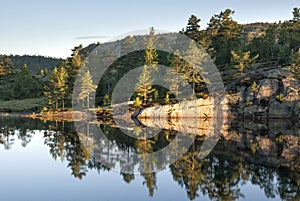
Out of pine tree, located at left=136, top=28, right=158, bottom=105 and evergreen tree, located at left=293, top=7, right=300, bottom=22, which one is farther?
evergreen tree, located at left=293, top=7, right=300, bottom=22

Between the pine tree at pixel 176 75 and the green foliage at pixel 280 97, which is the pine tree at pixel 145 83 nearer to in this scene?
the pine tree at pixel 176 75

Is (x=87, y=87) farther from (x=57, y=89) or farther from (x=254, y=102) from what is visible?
(x=254, y=102)

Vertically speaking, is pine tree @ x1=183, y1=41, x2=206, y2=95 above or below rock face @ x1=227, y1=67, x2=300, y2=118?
above

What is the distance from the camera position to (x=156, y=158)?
89.0ft

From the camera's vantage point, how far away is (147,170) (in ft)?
77.3

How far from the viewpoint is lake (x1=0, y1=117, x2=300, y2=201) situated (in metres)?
18.2

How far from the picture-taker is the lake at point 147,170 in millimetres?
18203

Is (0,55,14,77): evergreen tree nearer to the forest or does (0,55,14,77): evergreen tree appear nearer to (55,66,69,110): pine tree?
the forest

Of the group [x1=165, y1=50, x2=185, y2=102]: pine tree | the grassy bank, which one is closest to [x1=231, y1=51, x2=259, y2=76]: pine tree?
[x1=165, y1=50, x2=185, y2=102]: pine tree

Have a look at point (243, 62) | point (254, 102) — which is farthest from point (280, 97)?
point (243, 62)

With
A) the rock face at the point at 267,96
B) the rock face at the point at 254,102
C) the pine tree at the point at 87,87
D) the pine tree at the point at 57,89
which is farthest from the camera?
the pine tree at the point at 57,89

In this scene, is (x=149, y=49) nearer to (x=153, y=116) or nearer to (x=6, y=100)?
(x=153, y=116)

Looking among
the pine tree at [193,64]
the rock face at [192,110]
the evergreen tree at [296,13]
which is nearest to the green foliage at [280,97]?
the rock face at [192,110]

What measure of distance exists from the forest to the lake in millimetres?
34454
